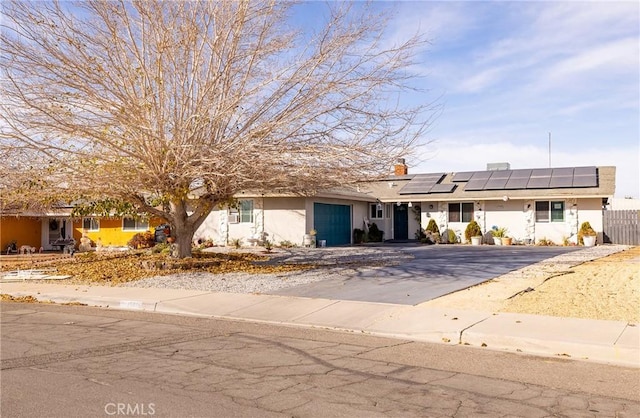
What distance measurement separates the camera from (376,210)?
37906mm

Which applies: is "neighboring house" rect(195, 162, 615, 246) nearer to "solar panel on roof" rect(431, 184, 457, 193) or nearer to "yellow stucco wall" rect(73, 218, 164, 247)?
"solar panel on roof" rect(431, 184, 457, 193)

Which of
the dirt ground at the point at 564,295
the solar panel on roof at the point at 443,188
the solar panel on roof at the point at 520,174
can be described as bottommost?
the dirt ground at the point at 564,295

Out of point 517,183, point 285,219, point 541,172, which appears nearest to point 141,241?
point 285,219

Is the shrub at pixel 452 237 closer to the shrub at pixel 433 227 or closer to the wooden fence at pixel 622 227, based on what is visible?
the shrub at pixel 433 227

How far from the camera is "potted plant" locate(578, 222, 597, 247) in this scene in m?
30.4

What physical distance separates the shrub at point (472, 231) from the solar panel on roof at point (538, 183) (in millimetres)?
3473

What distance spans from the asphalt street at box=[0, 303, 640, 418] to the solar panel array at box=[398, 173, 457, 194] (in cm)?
2542

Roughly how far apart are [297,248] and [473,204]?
36.7 feet

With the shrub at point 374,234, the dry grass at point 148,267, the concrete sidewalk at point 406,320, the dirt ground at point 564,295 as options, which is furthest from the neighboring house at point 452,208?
the concrete sidewalk at point 406,320

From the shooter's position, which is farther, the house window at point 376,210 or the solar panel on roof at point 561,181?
the house window at point 376,210

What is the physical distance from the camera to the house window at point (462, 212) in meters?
34.7

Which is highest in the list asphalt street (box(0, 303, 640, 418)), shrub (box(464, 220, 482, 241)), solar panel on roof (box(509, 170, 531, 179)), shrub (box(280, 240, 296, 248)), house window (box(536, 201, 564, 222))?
solar panel on roof (box(509, 170, 531, 179))

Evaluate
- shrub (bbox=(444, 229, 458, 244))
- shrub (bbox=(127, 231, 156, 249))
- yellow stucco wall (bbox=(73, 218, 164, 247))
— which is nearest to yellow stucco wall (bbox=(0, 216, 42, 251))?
yellow stucco wall (bbox=(73, 218, 164, 247))

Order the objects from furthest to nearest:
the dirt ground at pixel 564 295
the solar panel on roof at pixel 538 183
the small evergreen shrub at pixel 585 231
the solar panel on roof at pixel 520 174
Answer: the solar panel on roof at pixel 520 174, the solar panel on roof at pixel 538 183, the small evergreen shrub at pixel 585 231, the dirt ground at pixel 564 295
